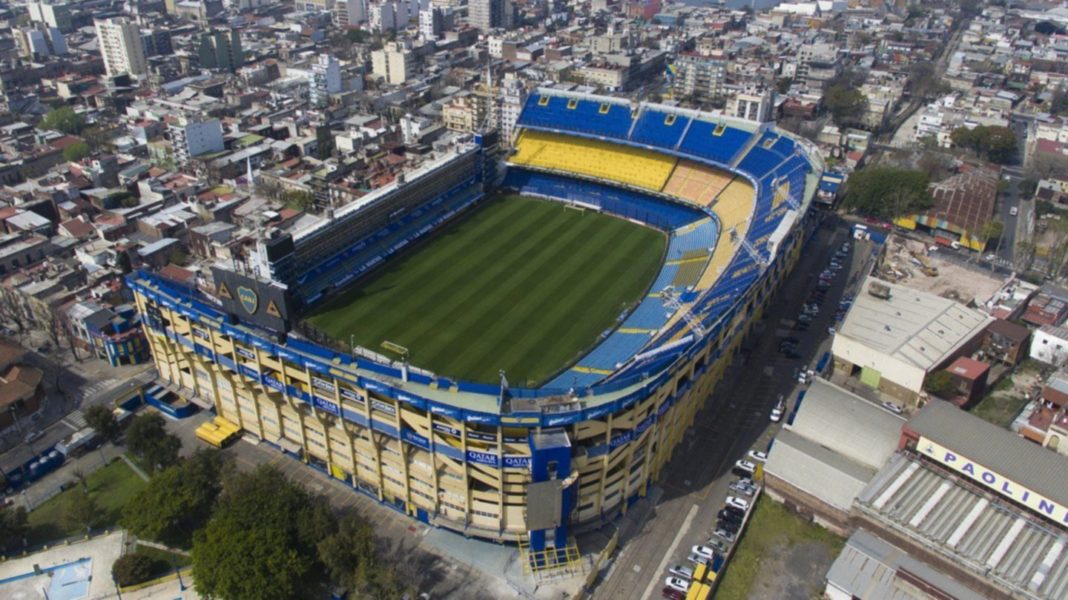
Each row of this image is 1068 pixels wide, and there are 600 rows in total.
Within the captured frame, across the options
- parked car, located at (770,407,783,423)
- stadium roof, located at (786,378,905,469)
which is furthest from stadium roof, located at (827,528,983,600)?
parked car, located at (770,407,783,423)

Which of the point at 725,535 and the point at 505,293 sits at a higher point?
the point at 505,293

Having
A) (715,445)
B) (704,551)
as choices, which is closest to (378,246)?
(715,445)

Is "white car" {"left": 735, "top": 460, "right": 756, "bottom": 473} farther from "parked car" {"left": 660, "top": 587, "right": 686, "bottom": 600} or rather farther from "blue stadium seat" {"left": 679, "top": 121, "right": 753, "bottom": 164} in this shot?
"blue stadium seat" {"left": 679, "top": 121, "right": 753, "bottom": 164}

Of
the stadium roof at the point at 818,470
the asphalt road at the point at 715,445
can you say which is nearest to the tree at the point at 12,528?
the asphalt road at the point at 715,445

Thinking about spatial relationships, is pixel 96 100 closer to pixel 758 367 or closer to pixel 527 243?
pixel 527 243

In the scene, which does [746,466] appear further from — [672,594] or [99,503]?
[99,503]

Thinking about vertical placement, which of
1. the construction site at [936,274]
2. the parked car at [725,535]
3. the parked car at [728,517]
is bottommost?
the parked car at [725,535]

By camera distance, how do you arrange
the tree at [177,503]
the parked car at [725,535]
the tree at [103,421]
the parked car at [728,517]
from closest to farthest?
the tree at [177,503] < the parked car at [725,535] < the parked car at [728,517] < the tree at [103,421]

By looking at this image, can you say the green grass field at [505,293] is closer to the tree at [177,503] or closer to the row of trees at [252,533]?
the row of trees at [252,533]

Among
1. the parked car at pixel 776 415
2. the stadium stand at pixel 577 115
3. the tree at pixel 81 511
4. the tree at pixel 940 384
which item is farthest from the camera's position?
the stadium stand at pixel 577 115
